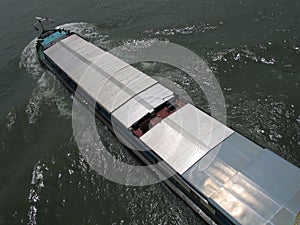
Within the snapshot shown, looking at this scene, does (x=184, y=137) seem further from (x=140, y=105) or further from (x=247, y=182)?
(x=247, y=182)

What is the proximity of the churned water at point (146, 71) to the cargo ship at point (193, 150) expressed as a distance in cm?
372

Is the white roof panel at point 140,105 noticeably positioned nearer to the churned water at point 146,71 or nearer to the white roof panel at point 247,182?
the churned water at point 146,71

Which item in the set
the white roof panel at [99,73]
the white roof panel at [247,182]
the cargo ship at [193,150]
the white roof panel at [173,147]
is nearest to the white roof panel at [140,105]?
the cargo ship at [193,150]

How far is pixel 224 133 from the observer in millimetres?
29156

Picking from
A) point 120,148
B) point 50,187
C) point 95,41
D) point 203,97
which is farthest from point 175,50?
point 50,187

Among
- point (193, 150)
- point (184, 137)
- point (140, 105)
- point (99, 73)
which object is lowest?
point (193, 150)

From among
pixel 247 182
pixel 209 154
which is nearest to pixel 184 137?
pixel 209 154

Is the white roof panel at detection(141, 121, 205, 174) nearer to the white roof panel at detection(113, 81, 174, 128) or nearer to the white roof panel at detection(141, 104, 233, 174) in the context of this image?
the white roof panel at detection(141, 104, 233, 174)

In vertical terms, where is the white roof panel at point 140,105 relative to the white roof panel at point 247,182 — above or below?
above

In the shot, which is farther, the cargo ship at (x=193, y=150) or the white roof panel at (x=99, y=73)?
the white roof panel at (x=99, y=73)

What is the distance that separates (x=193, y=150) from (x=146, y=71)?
22154 millimetres

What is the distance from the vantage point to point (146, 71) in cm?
4719

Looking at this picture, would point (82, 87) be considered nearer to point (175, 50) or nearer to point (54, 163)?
point (54, 163)

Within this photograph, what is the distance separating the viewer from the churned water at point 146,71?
3209 cm
